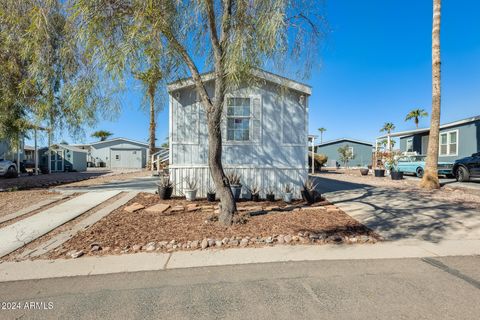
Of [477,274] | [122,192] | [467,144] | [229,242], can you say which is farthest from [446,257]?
[467,144]

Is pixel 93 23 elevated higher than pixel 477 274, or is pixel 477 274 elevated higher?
pixel 93 23

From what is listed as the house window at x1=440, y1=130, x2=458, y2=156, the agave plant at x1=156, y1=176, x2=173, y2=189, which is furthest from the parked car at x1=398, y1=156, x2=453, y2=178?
the agave plant at x1=156, y1=176, x2=173, y2=189

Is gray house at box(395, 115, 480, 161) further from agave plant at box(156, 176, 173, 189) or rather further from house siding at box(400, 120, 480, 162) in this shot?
agave plant at box(156, 176, 173, 189)

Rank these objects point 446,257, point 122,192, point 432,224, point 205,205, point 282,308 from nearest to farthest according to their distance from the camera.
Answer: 1. point 282,308
2. point 446,257
3. point 432,224
4. point 205,205
5. point 122,192

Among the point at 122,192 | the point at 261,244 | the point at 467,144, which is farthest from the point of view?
the point at 467,144

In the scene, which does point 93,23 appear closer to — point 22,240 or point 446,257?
point 22,240

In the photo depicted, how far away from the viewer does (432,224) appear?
17.3 ft

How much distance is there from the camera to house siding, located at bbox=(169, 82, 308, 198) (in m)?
7.94

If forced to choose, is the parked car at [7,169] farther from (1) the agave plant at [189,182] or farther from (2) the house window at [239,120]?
(2) the house window at [239,120]

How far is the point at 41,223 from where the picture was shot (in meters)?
5.22

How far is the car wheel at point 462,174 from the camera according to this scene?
12.4 metres

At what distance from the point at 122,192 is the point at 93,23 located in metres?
5.92

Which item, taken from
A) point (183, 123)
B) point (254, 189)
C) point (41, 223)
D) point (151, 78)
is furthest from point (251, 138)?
point (41, 223)

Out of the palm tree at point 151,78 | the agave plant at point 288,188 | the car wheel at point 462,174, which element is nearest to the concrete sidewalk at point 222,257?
the palm tree at point 151,78
